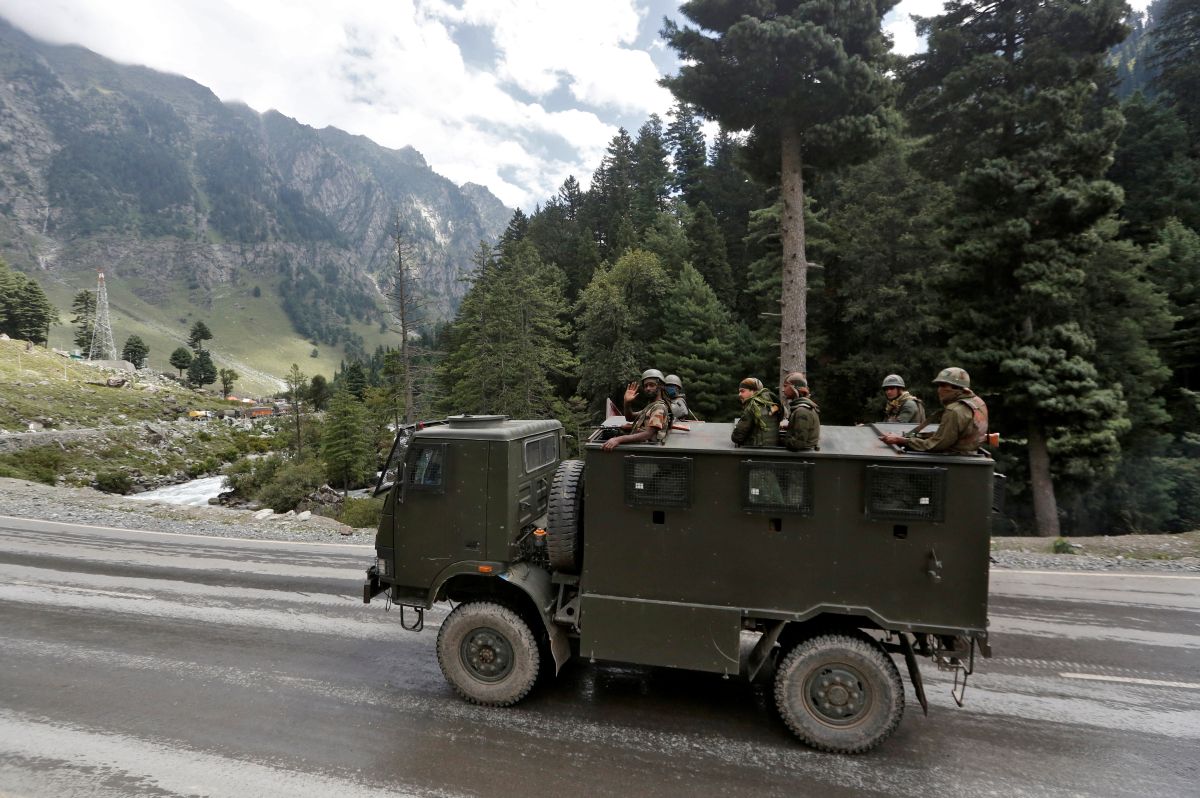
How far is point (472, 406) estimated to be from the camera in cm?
3356

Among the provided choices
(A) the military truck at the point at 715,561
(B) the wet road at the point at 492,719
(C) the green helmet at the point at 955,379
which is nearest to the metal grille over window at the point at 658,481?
(A) the military truck at the point at 715,561

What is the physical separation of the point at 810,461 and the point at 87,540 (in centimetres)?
1551

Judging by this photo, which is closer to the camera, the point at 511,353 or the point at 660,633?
the point at 660,633

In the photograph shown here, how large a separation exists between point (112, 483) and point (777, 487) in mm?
50176

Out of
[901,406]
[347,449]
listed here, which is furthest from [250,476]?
[901,406]

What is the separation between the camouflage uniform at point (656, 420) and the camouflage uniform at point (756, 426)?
0.64 metres

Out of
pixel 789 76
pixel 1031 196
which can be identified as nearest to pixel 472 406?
pixel 789 76

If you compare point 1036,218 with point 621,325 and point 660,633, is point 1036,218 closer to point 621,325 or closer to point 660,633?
point 660,633

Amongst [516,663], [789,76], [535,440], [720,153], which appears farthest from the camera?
[720,153]

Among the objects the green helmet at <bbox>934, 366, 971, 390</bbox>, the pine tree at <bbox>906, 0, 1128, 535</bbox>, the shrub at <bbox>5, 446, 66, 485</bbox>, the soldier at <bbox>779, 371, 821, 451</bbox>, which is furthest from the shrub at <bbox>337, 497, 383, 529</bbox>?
the pine tree at <bbox>906, 0, 1128, 535</bbox>

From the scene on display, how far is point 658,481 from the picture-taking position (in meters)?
5.22

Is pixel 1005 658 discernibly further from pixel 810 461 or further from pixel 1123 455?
pixel 1123 455

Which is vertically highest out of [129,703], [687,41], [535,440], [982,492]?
[687,41]

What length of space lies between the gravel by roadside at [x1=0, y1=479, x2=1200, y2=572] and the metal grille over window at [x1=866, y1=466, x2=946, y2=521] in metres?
8.05
